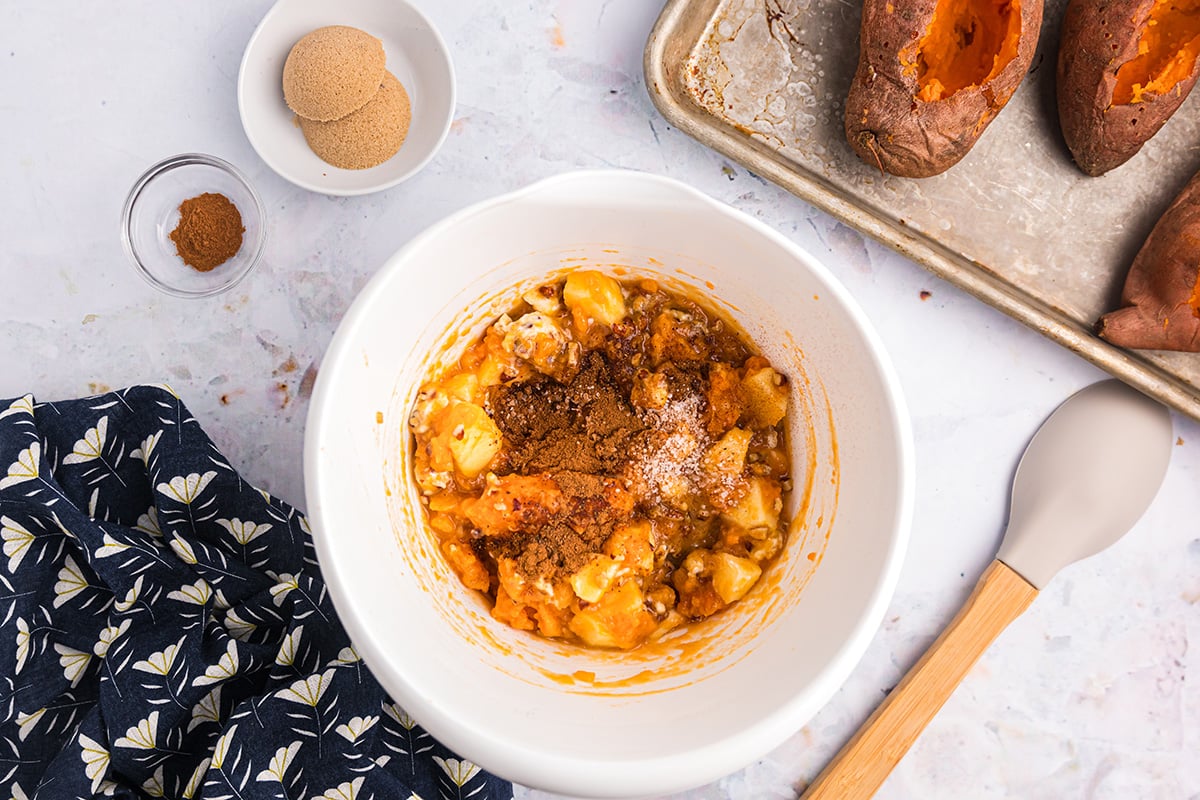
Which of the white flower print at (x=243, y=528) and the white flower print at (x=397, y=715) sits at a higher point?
the white flower print at (x=243, y=528)

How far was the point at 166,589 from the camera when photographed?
118cm

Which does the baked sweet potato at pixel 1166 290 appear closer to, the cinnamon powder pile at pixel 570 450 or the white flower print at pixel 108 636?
the cinnamon powder pile at pixel 570 450

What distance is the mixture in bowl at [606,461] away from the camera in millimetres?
1017

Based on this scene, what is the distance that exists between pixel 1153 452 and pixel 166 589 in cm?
149

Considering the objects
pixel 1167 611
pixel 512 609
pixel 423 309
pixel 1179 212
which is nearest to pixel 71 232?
pixel 423 309

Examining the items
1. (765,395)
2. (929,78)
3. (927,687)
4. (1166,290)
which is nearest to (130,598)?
(765,395)

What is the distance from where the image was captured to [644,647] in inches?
41.9

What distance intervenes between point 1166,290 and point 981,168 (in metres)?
0.31

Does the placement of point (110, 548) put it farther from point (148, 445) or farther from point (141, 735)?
point (141, 735)

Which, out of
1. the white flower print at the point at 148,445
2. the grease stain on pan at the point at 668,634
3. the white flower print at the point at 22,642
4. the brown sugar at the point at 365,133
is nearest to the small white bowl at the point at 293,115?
the brown sugar at the point at 365,133

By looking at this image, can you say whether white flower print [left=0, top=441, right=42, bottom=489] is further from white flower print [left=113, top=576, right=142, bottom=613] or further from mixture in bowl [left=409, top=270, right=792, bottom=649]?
mixture in bowl [left=409, top=270, right=792, bottom=649]

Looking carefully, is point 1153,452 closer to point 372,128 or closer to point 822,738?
point 822,738

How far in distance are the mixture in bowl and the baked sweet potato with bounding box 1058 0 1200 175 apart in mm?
593

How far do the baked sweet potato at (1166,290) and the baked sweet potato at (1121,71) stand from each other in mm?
116
